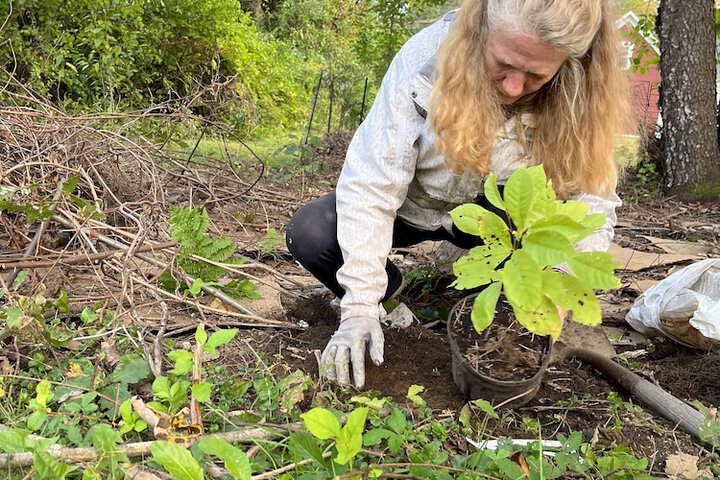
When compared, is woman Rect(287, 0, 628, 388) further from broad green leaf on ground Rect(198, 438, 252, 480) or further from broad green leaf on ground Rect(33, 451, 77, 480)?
broad green leaf on ground Rect(33, 451, 77, 480)

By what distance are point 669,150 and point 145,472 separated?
543cm

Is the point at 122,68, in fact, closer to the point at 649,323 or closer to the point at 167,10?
the point at 167,10

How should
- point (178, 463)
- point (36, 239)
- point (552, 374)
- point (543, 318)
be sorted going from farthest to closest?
1. point (36, 239)
2. point (552, 374)
3. point (543, 318)
4. point (178, 463)

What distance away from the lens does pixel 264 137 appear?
10102mm

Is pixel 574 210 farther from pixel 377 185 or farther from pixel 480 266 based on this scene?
pixel 377 185

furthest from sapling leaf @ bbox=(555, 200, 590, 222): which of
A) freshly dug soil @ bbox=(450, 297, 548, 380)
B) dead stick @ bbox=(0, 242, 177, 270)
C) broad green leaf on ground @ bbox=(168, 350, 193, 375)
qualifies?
dead stick @ bbox=(0, 242, 177, 270)

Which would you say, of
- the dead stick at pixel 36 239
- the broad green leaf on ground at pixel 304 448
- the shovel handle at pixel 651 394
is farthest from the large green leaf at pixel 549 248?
the dead stick at pixel 36 239

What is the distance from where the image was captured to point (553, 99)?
6.55ft

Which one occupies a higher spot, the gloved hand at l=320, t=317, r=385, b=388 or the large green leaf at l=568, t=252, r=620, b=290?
the large green leaf at l=568, t=252, r=620, b=290

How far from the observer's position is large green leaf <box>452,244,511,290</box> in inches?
54.9

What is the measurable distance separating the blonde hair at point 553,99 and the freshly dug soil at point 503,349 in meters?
0.51

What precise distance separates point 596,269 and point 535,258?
0.14 metres

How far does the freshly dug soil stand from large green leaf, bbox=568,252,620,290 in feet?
1.56

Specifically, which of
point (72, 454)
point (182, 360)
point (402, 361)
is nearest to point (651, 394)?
point (402, 361)
